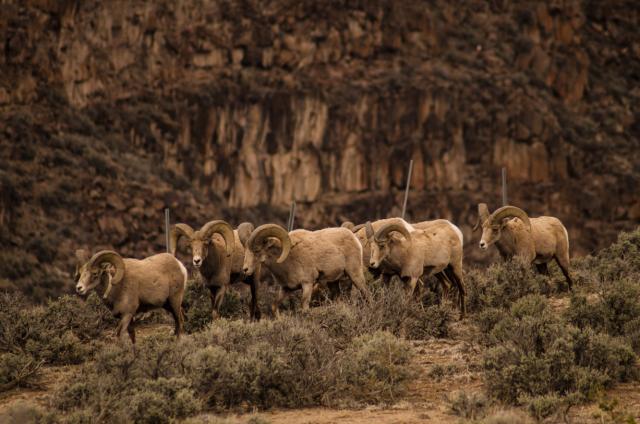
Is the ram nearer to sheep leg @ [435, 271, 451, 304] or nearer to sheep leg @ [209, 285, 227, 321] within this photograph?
sheep leg @ [435, 271, 451, 304]

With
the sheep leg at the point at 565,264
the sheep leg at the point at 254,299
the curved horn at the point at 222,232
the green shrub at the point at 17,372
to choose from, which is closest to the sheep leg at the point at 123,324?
the green shrub at the point at 17,372

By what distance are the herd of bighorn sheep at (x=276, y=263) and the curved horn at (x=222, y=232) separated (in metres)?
0.01

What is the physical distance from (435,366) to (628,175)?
195 ft

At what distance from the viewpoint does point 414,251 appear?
17.8 m

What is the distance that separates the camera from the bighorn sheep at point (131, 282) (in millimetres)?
15570

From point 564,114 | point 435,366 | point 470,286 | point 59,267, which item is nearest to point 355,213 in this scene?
point 564,114

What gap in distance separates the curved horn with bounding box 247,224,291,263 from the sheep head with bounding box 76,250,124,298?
6.92ft

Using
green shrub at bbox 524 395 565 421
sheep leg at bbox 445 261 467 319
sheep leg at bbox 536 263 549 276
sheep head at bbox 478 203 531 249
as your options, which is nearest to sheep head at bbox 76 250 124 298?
sheep leg at bbox 445 261 467 319

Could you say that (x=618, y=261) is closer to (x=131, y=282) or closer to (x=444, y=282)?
(x=444, y=282)

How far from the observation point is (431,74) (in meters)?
71.4

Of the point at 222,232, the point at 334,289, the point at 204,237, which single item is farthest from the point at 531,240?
the point at 204,237

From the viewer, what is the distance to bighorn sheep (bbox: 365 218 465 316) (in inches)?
697

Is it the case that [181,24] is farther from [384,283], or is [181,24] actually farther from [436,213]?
[384,283]

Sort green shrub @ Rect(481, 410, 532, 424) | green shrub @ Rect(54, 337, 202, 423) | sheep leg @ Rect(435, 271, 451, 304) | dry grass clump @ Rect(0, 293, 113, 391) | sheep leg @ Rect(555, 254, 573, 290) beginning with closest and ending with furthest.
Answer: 1. green shrub @ Rect(481, 410, 532, 424)
2. green shrub @ Rect(54, 337, 202, 423)
3. dry grass clump @ Rect(0, 293, 113, 391)
4. sheep leg @ Rect(435, 271, 451, 304)
5. sheep leg @ Rect(555, 254, 573, 290)
